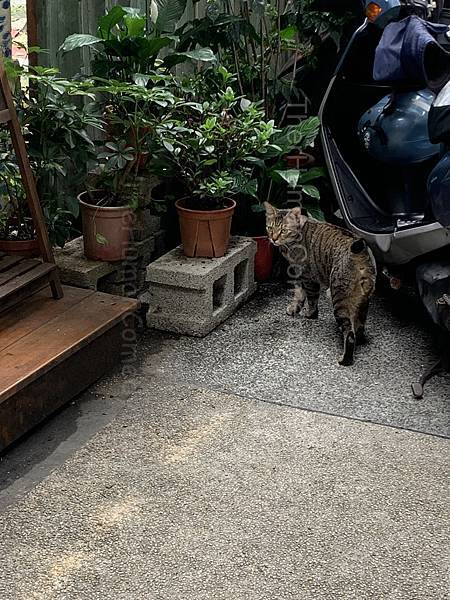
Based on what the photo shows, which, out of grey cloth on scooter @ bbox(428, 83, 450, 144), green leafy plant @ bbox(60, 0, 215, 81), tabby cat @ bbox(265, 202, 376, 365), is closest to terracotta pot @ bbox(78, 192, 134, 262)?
green leafy plant @ bbox(60, 0, 215, 81)

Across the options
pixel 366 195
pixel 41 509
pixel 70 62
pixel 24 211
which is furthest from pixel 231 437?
pixel 70 62

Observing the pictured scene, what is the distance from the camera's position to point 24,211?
4215mm

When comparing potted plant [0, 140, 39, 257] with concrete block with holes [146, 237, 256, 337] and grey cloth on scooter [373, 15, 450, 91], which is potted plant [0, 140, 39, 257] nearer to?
concrete block with holes [146, 237, 256, 337]

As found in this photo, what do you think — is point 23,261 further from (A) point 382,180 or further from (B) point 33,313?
(A) point 382,180

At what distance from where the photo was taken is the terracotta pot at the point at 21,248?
4074mm

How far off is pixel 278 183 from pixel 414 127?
1.01m

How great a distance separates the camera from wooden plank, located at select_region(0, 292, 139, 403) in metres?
3.28

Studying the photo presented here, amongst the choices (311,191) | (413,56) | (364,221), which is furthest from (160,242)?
(413,56)

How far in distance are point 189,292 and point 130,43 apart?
115 cm

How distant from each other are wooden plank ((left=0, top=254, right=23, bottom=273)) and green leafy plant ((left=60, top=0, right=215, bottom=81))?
3.12 feet

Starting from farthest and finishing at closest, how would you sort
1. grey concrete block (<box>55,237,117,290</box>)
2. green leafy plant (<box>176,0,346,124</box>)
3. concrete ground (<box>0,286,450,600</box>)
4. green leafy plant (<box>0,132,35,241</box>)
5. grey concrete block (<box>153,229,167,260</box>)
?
1. green leafy plant (<box>176,0,346,124</box>)
2. grey concrete block (<box>153,229,167,260</box>)
3. grey concrete block (<box>55,237,117,290</box>)
4. green leafy plant (<box>0,132,35,241</box>)
5. concrete ground (<box>0,286,450,600</box>)

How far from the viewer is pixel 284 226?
14.7ft

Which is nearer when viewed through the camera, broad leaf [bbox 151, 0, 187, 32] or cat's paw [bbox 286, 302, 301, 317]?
broad leaf [bbox 151, 0, 187, 32]

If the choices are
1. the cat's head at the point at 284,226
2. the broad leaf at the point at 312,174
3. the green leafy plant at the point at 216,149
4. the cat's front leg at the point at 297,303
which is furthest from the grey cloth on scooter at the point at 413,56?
the cat's front leg at the point at 297,303
